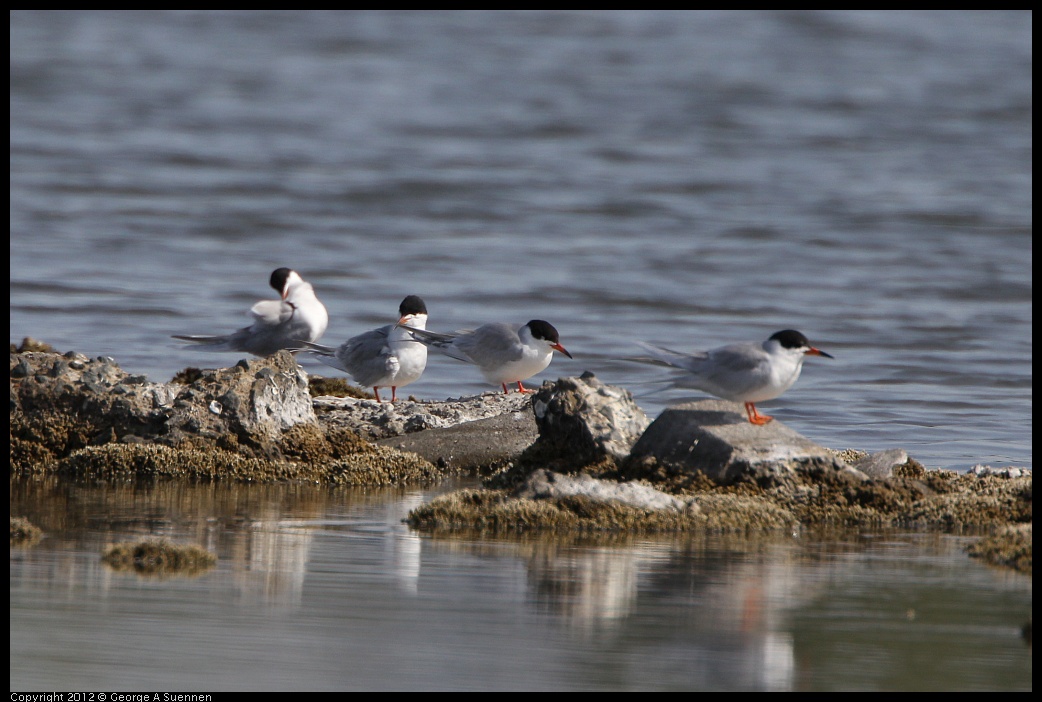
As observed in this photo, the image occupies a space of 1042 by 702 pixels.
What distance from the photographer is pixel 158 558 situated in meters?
5.46

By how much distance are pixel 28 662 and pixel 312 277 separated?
41.0 feet

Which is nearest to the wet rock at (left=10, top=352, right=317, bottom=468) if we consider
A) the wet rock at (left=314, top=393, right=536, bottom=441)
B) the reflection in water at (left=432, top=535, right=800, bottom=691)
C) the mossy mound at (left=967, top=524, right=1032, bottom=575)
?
the wet rock at (left=314, top=393, right=536, bottom=441)

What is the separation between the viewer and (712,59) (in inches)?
1388

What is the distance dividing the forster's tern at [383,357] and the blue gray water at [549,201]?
4.29ft

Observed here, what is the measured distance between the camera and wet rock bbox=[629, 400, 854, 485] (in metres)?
6.78

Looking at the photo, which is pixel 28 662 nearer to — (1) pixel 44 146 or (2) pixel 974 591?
(2) pixel 974 591

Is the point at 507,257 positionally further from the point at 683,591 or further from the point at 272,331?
the point at 683,591

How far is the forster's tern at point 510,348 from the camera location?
365 inches

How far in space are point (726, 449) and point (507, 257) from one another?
1144cm

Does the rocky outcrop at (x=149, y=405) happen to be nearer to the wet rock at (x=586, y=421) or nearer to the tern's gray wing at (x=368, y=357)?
the wet rock at (x=586, y=421)

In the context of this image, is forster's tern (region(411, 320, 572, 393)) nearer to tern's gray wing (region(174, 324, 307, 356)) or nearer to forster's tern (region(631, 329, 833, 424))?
tern's gray wing (region(174, 324, 307, 356))

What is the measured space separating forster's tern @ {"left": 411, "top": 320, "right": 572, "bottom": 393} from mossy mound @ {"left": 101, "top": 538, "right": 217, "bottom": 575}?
395cm

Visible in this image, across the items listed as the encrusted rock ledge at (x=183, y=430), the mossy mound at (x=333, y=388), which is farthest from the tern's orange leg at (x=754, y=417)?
the mossy mound at (x=333, y=388)

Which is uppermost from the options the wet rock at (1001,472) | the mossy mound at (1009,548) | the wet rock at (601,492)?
the wet rock at (1001,472)
